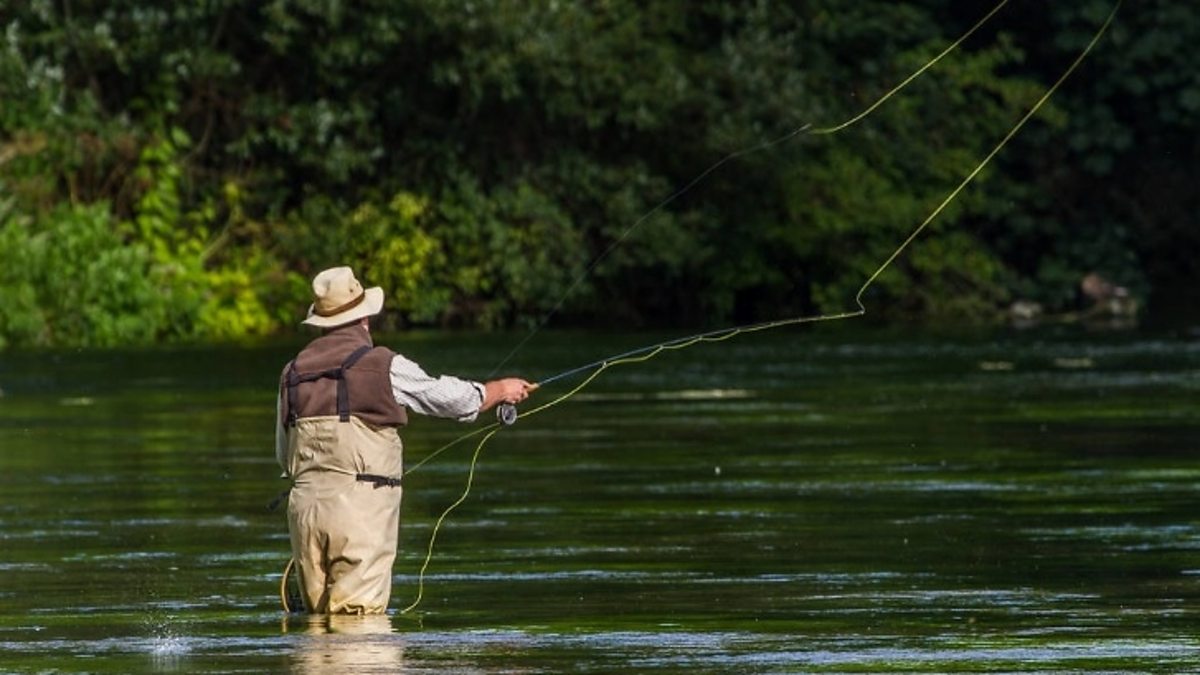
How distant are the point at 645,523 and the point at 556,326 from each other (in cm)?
2394

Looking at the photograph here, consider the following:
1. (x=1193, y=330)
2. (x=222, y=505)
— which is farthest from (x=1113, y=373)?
(x=222, y=505)

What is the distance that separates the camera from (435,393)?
11.8m

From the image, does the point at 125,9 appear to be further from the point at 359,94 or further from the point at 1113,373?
the point at 1113,373

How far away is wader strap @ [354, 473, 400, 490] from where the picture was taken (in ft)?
39.2

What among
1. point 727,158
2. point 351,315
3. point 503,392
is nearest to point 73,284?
point 727,158

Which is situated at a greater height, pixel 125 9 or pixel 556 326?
pixel 125 9

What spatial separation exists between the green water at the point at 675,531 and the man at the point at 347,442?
0.21m

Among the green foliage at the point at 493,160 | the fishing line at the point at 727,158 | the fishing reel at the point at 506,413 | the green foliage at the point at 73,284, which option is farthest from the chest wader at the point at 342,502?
the green foliage at the point at 493,160

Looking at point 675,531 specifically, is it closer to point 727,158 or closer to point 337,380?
point 727,158

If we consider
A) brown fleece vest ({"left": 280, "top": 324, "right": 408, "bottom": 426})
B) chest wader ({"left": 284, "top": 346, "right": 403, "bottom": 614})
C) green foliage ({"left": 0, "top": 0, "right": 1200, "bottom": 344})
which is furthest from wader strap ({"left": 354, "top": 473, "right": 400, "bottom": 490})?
green foliage ({"left": 0, "top": 0, "right": 1200, "bottom": 344})

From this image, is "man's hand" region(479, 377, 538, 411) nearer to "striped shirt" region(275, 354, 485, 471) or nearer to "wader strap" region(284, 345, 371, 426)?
"striped shirt" region(275, 354, 485, 471)

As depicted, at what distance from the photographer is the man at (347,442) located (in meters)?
11.9

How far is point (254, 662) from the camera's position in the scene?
35.1ft

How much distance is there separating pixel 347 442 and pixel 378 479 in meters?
0.19
